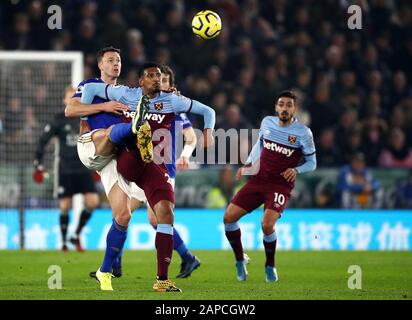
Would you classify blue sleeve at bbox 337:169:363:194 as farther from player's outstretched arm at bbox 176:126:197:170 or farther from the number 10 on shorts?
the number 10 on shorts

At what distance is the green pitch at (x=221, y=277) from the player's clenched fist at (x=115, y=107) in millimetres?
1593

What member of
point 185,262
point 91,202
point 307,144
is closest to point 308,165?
point 307,144

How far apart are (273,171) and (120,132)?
2351 mm

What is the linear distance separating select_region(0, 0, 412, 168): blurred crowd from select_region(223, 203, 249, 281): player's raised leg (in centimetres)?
661

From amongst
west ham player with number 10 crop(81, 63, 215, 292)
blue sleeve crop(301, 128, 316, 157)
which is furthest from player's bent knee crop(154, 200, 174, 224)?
blue sleeve crop(301, 128, 316, 157)

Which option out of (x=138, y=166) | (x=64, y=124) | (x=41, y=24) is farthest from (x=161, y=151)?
(x=41, y=24)

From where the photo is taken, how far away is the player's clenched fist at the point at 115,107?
9.26 meters

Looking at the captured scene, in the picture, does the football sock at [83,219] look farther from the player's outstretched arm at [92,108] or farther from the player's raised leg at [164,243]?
the player's raised leg at [164,243]

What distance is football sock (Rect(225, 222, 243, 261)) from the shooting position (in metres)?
10.5

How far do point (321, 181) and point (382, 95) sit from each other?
354 centimetres

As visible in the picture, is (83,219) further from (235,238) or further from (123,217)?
(123,217)

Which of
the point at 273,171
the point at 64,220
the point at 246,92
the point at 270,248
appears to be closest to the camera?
the point at 270,248

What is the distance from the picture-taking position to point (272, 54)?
62.7 ft

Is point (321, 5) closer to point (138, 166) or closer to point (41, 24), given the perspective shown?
point (41, 24)
